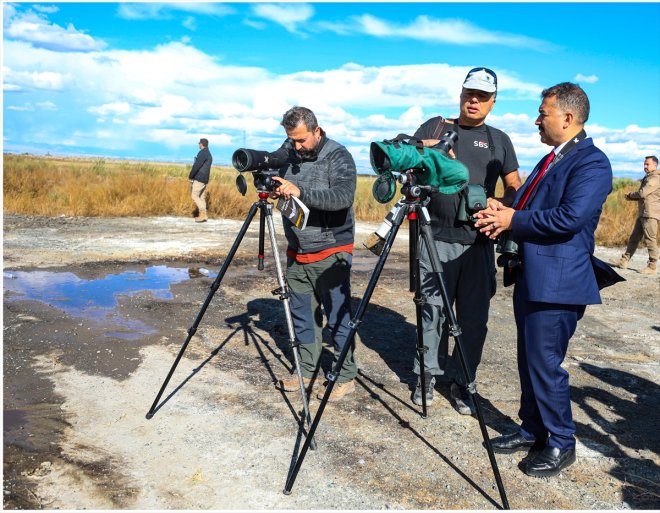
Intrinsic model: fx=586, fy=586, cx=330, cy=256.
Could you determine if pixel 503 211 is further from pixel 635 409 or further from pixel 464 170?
pixel 635 409

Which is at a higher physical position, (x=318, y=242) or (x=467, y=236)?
(x=467, y=236)

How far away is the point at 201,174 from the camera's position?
13547mm

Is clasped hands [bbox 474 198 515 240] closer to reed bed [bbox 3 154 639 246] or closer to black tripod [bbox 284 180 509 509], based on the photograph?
black tripod [bbox 284 180 509 509]

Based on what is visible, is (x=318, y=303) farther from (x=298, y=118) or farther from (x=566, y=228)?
(x=566, y=228)

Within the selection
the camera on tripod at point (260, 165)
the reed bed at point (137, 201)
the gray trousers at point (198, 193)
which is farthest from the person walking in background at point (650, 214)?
the gray trousers at point (198, 193)

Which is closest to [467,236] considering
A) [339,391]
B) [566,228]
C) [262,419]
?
[566,228]

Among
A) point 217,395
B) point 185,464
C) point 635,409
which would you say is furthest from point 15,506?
point 635,409

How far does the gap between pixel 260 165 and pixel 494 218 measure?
1.39 m

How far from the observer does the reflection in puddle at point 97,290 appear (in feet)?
19.3

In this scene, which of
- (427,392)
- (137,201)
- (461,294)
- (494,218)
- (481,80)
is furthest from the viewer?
(137,201)

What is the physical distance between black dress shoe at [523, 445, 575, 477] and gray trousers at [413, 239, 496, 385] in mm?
730

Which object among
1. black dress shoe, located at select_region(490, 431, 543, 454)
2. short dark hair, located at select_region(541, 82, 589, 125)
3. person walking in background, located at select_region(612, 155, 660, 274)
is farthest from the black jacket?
short dark hair, located at select_region(541, 82, 589, 125)

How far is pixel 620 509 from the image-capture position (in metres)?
2.93

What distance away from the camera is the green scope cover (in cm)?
290
